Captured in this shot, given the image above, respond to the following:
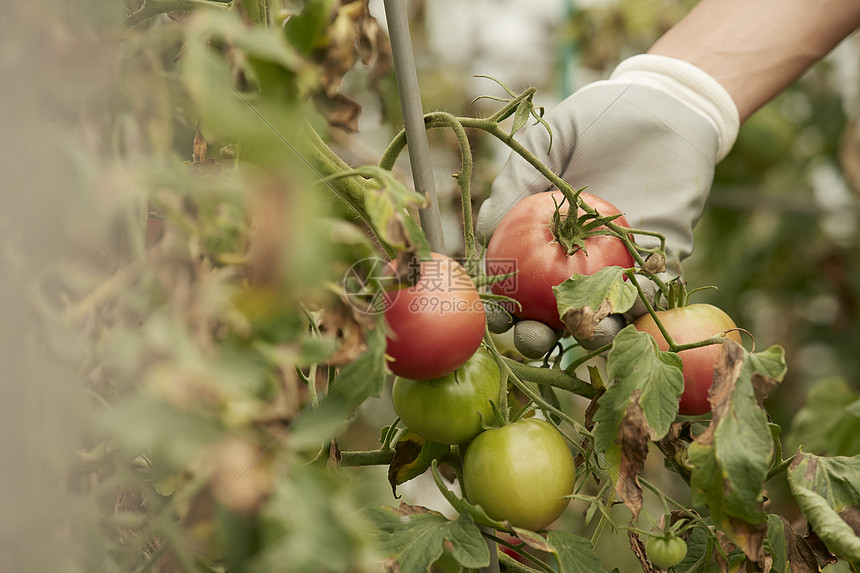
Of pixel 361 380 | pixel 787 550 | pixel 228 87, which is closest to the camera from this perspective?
pixel 228 87

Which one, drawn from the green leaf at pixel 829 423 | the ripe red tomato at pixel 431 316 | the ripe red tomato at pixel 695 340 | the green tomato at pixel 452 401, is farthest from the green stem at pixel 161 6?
the green leaf at pixel 829 423

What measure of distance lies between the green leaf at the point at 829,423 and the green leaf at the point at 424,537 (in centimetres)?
68

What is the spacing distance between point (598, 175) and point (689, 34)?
0.87ft

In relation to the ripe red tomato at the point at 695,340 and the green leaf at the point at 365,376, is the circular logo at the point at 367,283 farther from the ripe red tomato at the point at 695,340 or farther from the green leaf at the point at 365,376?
the ripe red tomato at the point at 695,340

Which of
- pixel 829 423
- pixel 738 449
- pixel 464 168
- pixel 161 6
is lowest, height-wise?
pixel 829 423

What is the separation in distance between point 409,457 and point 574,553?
15cm

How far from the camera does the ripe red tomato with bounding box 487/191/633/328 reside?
0.63 metres

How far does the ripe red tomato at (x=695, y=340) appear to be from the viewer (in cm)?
59

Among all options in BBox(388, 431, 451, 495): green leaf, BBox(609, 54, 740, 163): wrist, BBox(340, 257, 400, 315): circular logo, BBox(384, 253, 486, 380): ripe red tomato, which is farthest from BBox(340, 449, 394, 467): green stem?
BBox(609, 54, 740, 163): wrist

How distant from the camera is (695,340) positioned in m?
0.60

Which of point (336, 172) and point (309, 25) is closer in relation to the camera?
point (309, 25)

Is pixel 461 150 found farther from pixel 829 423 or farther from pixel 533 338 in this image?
pixel 829 423

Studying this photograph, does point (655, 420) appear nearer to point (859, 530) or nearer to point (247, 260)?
point (859, 530)

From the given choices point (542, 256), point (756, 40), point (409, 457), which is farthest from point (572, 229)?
point (756, 40)
